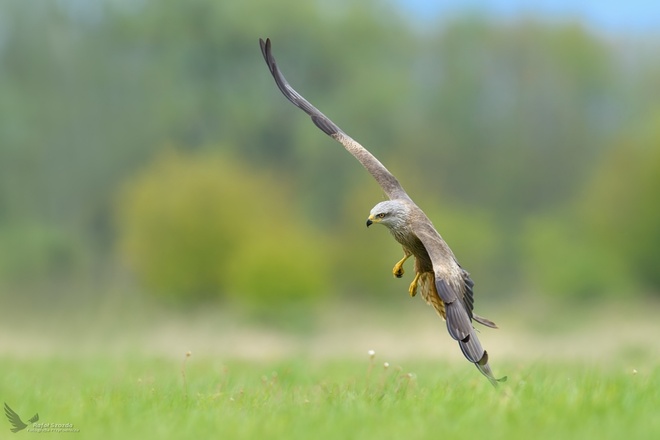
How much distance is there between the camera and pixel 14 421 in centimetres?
676

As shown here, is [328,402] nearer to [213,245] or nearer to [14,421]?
[14,421]

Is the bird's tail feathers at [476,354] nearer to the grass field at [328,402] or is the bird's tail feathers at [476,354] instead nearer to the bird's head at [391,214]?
the grass field at [328,402]

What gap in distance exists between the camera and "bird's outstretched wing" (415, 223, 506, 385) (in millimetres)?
7000

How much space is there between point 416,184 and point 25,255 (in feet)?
55.2

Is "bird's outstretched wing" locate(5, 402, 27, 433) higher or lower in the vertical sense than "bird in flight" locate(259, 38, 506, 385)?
lower

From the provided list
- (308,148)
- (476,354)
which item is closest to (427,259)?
(476,354)

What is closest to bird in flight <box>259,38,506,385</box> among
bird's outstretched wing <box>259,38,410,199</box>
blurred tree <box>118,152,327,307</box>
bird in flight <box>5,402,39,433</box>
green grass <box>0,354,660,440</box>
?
bird's outstretched wing <box>259,38,410,199</box>

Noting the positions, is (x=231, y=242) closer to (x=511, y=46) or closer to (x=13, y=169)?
(x=13, y=169)

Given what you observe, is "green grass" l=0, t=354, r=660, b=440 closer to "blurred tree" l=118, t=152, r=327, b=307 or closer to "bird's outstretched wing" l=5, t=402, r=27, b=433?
"bird's outstretched wing" l=5, t=402, r=27, b=433

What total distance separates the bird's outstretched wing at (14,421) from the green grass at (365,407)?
0.06 meters

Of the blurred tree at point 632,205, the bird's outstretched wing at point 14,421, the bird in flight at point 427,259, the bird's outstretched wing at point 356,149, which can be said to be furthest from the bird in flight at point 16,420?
the blurred tree at point 632,205

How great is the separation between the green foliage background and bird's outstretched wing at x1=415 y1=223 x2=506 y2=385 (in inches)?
1232

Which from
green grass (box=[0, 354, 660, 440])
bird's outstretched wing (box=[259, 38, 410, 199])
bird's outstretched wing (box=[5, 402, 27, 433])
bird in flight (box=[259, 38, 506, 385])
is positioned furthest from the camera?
bird's outstretched wing (box=[259, 38, 410, 199])

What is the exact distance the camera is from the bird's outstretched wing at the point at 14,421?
6566 mm
